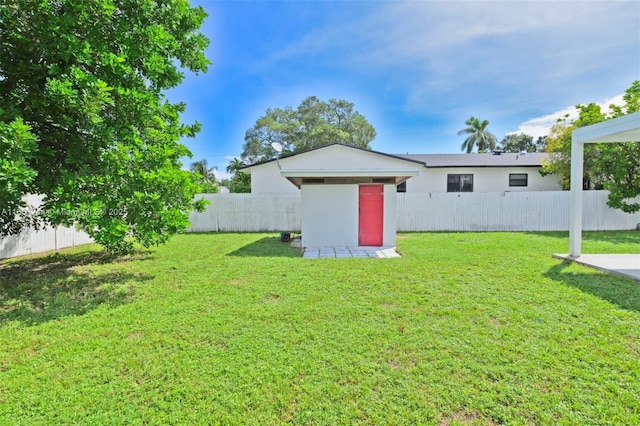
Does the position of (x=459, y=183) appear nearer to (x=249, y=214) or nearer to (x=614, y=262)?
(x=614, y=262)

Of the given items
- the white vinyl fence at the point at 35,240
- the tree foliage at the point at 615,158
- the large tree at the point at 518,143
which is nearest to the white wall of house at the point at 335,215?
the white vinyl fence at the point at 35,240

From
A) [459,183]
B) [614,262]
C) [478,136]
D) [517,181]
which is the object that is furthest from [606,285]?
[478,136]

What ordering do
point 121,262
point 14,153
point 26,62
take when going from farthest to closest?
1. point 121,262
2. point 26,62
3. point 14,153

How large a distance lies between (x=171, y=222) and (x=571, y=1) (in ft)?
33.8

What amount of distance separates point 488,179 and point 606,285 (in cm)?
1386

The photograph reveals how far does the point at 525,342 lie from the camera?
326 centimetres

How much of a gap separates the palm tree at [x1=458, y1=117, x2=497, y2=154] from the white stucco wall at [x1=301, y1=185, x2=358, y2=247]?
32.2 meters

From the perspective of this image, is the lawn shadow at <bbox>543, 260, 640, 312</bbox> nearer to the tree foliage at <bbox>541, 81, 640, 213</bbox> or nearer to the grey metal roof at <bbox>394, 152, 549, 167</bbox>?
the tree foliage at <bbox>541, 81, 640, 213</bbox>

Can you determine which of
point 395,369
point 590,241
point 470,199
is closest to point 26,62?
point 395,369

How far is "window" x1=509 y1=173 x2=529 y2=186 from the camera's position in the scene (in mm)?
17547

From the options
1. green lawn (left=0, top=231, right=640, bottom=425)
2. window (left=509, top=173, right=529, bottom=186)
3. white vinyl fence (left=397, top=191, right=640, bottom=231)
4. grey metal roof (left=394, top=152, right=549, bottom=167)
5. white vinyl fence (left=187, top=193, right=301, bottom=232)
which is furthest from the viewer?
window (left=509, top=173, right=529, bottom=186)

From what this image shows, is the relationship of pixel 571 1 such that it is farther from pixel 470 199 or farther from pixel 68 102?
A: pixel 68 102

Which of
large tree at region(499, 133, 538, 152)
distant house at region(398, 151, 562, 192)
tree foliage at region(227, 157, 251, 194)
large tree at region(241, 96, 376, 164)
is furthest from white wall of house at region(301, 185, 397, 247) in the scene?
large tree at region(499, 133, 538, 152)

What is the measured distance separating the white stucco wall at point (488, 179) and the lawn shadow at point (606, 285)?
462 inches
